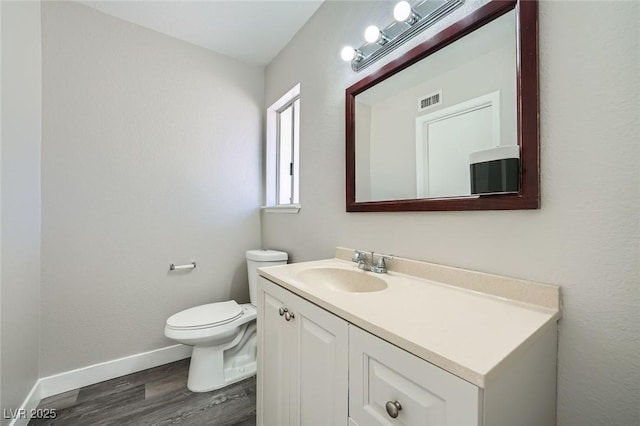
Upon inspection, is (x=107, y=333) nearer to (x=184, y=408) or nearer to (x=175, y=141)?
(x=184, y=408)

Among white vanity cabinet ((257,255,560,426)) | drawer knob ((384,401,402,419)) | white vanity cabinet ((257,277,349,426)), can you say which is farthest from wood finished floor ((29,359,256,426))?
drawer knob ((384,401,402,419))

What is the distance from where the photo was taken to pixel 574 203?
68 centimetres

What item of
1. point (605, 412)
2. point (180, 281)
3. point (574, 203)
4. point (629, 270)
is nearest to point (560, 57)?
point (574, 203)

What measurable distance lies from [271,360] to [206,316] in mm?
786

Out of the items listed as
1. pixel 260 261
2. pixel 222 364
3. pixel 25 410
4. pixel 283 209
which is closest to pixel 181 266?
pixel 260 261

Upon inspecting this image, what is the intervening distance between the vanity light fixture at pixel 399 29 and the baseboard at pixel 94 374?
2.29m

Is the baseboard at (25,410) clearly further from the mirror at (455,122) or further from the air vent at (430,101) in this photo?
the air vent at (430,101)

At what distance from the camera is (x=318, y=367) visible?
80 centimetres

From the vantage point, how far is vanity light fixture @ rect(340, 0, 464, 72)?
0.98 meters

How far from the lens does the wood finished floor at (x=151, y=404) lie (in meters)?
1.34

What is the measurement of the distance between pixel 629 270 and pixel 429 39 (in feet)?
3.15

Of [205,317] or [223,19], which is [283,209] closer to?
[205,317]

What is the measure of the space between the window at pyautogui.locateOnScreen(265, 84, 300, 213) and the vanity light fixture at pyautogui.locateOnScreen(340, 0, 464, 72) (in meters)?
0.94

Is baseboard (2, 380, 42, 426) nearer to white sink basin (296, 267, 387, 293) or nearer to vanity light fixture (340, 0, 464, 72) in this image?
white sink basin (296, 267, 387, 293)
